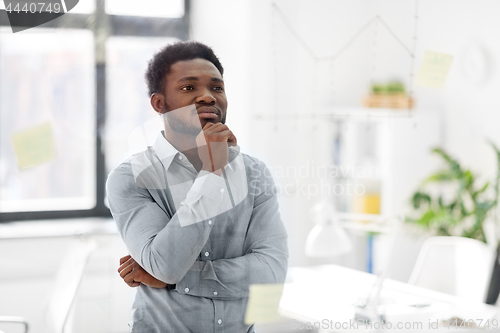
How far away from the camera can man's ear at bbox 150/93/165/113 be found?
845mm

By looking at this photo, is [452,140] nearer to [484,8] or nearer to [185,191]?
[484,8]

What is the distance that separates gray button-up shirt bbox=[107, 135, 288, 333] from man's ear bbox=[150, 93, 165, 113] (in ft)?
0.17

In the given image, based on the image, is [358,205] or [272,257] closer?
[272,257]

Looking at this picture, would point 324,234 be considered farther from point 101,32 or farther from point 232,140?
point 101,32

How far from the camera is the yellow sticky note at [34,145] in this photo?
89 centimetres

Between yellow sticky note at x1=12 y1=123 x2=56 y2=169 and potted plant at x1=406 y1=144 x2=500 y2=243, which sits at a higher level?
yellow sticky note at x1=12 y1=123 x2=56 y2=169

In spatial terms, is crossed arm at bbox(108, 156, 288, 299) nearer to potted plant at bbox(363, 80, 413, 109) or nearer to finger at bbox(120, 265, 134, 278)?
finger at bbox(120, 265, 134, 278)

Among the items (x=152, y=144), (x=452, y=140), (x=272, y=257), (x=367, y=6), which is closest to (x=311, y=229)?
(x=272, y=257)

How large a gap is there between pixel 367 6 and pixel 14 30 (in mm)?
685

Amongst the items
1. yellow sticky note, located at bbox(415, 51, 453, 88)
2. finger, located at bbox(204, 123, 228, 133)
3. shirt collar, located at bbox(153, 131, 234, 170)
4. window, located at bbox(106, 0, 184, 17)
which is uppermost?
window, located at bbox(106, 0, 184, 17)

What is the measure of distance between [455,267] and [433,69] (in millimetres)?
476

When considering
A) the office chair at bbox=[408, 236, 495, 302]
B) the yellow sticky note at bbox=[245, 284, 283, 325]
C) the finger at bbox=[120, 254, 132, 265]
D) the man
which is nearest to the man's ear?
the man

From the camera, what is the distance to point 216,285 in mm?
858

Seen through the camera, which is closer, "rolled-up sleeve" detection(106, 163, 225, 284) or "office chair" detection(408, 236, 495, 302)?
"rolled-up sleeve" detection(106, 163, 225, 284)
